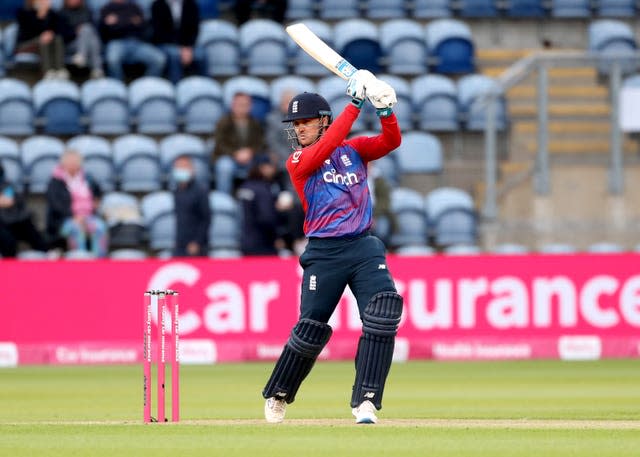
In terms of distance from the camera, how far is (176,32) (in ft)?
64.0

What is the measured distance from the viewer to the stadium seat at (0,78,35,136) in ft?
61.8

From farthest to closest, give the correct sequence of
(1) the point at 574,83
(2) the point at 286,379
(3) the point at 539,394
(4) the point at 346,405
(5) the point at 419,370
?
(1) the point at 574,83 → (5) the point at 419,370 → (3) the point at 539,394 → (4) the point at 346,405 → (2) the point at 286,379

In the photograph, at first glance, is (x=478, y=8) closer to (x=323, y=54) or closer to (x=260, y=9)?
(x=260, y=9)

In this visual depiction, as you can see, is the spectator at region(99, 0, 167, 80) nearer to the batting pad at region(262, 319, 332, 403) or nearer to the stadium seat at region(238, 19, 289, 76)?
the stadium seat at region(238, 19, 289, 76)

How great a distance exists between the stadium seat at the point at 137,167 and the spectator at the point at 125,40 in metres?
1.66

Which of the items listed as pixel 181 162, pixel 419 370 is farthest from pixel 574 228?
pixel 181 162

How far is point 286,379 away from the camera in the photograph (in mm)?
8656

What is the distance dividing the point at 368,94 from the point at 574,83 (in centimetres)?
1001

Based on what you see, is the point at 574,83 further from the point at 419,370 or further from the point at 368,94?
the point at 368,94

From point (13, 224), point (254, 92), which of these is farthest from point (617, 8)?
point (13, 224)

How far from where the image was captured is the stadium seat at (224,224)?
58.0ft

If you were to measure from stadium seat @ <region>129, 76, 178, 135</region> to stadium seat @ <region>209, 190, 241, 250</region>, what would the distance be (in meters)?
1.73

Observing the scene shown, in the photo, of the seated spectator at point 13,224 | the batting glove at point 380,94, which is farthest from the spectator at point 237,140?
the batting glove at point 380,94

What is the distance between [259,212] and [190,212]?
2.66 feet
